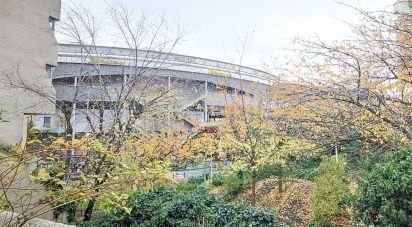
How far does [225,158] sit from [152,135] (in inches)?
169

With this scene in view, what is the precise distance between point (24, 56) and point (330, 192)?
8.87m

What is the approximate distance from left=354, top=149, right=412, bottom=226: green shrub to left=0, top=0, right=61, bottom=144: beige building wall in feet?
26.5

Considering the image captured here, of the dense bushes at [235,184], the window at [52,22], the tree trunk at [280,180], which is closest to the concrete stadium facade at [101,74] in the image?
the window at [52,22]

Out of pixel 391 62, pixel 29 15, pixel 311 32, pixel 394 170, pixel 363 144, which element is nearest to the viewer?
pixel 394 170

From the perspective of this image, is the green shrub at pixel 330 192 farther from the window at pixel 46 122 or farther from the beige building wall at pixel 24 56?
the window at pixel 46 122

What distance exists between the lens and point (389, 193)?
462 centimetres

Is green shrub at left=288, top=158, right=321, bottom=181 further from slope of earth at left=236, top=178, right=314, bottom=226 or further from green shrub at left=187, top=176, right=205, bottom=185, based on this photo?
green shrub at left=187, top=176, right=205, bottom=185

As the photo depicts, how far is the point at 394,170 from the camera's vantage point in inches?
182

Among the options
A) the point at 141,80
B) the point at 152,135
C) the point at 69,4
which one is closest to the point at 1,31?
the point at 69,4

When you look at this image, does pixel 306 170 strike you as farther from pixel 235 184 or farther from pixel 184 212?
pixel 184 212

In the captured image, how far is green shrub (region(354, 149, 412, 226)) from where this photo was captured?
178 inches

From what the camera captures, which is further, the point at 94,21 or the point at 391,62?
the point at 94,21

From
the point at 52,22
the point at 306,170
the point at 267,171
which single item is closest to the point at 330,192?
the point at 267,171

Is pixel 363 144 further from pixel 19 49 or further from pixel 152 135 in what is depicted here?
pixel 19 49
